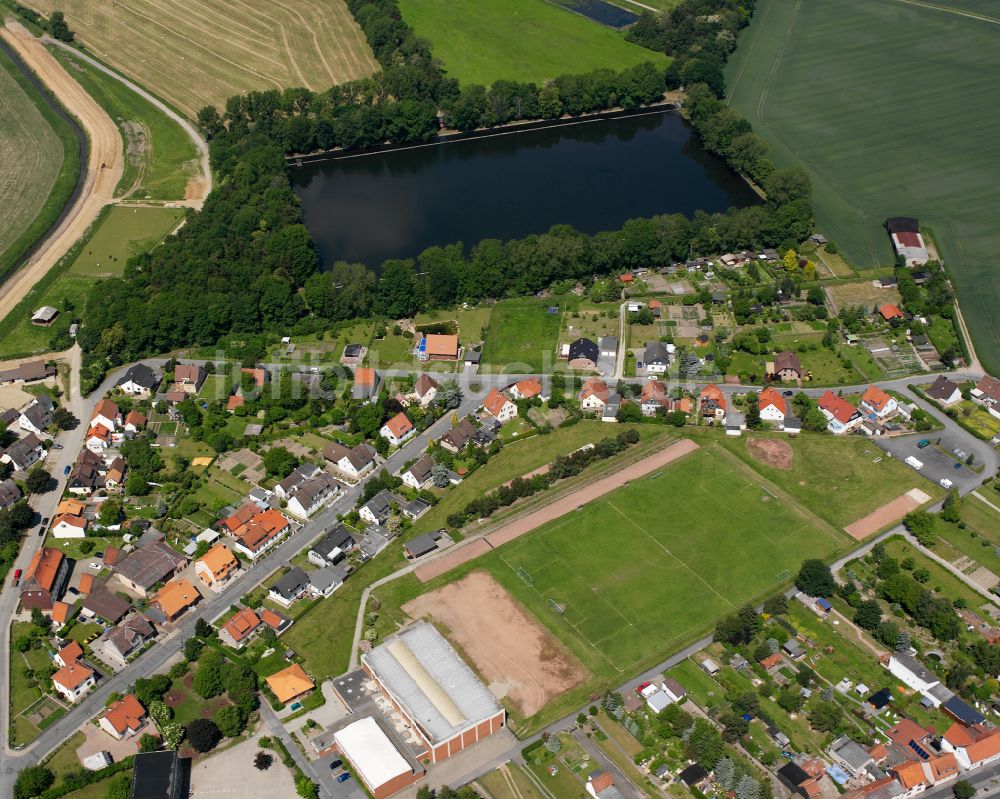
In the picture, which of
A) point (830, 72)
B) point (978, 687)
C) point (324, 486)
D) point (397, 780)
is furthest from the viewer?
point (830, 72)

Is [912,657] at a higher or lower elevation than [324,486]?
lower

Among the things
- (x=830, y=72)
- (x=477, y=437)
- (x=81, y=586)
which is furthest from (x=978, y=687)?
(x=830, y=72)

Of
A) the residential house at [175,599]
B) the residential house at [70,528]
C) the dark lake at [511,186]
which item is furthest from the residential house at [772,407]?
the residential house at [70,528]

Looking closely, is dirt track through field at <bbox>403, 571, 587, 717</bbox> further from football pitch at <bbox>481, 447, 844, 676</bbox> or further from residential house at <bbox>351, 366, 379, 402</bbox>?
residential house at <bbox>351, 366, 379, 402</bbox>

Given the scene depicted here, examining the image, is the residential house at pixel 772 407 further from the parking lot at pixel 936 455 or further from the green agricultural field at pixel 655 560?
the parking lot at pixel 936 455

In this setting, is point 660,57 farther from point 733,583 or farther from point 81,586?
point 81,586

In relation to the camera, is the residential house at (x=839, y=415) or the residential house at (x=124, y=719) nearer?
the residential house at (x=124, y=719)
